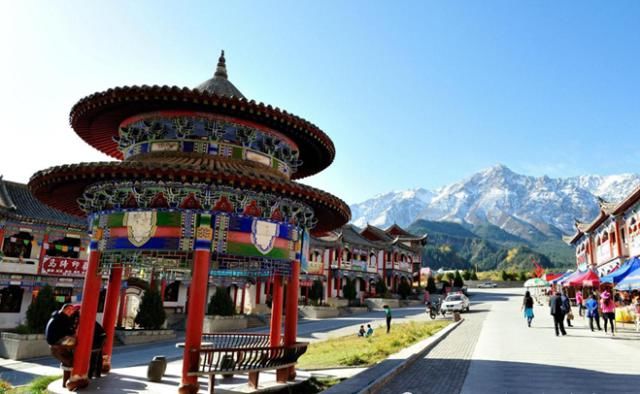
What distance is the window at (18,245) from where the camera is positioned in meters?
24.3

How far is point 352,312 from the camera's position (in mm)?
39125

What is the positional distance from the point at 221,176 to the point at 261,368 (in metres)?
3.74

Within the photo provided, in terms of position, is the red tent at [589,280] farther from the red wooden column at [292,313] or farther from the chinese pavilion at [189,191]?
the red wooden column at [292,313]

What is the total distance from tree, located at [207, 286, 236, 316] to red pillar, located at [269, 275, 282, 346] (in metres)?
A: 18.1

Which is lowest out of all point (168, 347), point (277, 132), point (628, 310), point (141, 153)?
point (168, 347)

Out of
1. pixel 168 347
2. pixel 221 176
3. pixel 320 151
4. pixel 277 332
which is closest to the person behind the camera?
pixel 221 176

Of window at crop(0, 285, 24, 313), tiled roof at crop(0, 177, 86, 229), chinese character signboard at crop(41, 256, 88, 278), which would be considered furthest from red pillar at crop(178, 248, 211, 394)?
window at crop(0, 285, 24, 313)

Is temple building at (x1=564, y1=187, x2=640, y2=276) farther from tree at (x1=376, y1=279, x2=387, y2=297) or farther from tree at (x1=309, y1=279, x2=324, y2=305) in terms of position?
tree at (x1=309, y1=279, x2=324, y2=305)

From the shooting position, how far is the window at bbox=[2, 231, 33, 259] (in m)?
24.3

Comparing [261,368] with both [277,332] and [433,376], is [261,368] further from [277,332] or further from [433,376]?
[433,376]

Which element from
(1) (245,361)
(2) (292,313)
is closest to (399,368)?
(2) (292,313)

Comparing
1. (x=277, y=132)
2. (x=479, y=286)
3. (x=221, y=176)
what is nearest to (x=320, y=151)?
(x=277, y=132)

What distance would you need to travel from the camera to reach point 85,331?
8500mm

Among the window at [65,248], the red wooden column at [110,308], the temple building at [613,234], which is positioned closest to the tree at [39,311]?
the window at [65,248]
